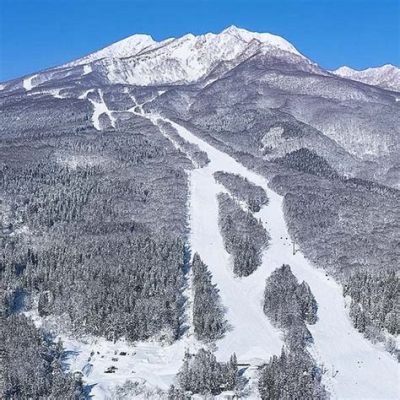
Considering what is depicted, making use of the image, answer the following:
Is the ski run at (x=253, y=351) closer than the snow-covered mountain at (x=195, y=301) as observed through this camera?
No

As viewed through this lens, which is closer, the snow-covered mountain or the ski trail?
the snow-covered mountain

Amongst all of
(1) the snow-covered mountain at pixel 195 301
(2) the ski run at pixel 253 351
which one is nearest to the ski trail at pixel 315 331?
(2) the ski run at pixel 253 351

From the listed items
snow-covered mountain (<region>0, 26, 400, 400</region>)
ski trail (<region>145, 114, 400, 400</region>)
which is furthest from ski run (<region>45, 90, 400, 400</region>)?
snow-covered mountain (<region>0, 26, 400, 400</region>)

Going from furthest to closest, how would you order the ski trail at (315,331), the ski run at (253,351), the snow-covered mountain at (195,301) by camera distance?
A: the ski trail at (315,331), the ski run at (253,351), the snow-covered mountain at (195,301)

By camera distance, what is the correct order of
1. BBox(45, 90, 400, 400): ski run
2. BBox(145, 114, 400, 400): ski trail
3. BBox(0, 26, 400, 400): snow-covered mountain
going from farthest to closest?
BBox(145, 114, 400, 400): ski trail → BBox(45, 90, 400, 400): ski run → BBox(0, 26, 400, 400): snow-covered mountain

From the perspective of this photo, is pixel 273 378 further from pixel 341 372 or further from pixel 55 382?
pixel 55 382

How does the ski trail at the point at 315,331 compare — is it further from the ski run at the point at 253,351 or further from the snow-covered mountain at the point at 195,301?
the snow-covered mountain at the point at 195,301

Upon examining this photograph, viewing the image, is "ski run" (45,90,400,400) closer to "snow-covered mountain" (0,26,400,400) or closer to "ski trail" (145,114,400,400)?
"ski trail" (145,114,400,400)

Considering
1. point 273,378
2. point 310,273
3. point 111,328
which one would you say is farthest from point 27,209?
point 273,378

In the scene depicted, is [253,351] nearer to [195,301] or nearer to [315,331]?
[315,331]
